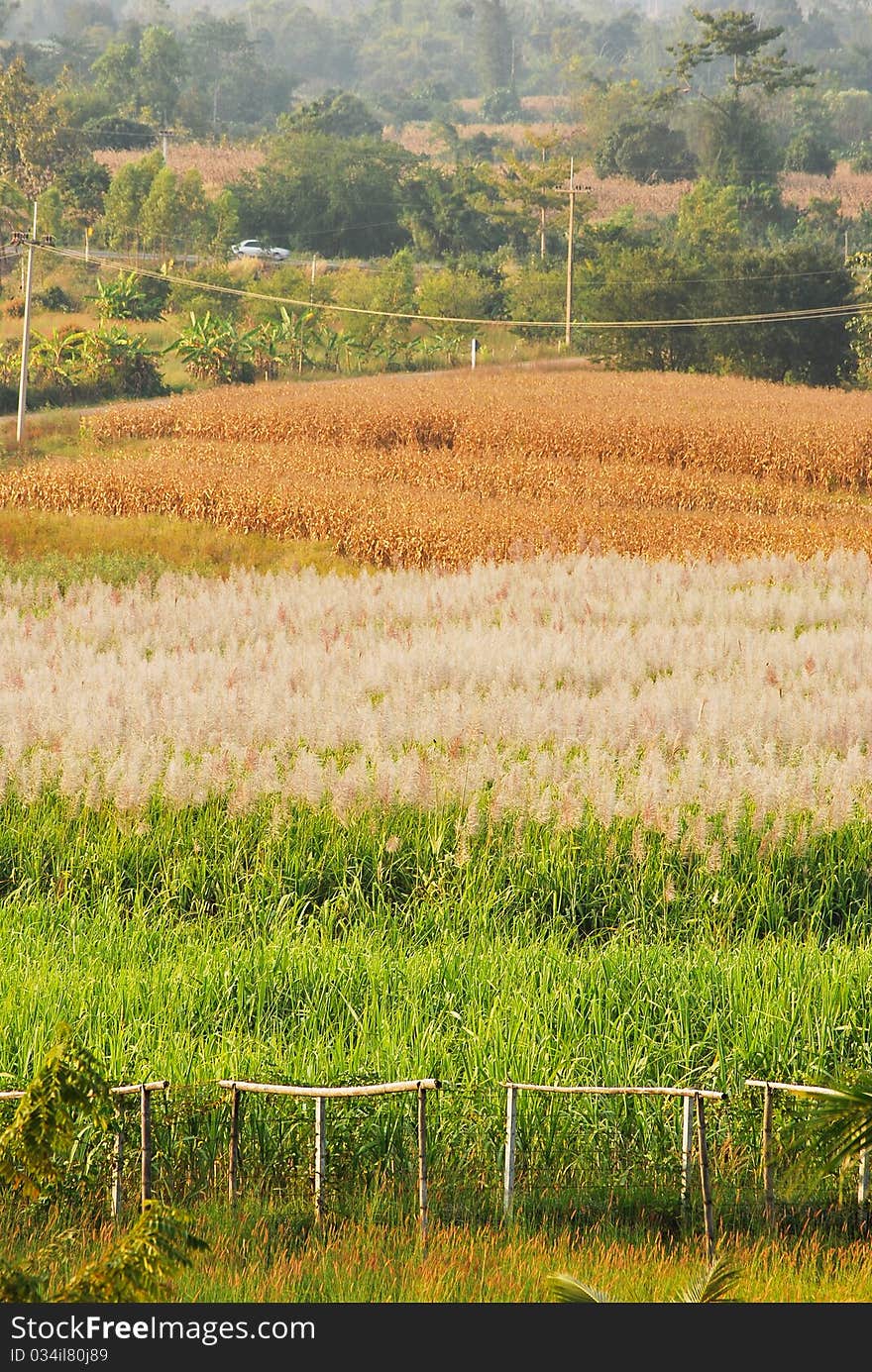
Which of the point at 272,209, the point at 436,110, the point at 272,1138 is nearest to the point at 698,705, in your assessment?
the point at 272,1138

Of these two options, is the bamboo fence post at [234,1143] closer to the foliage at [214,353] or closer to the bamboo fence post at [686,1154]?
the bamboo fence post at [686,1154]

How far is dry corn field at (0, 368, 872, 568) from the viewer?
21688 mm

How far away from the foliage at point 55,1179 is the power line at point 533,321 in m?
49.0

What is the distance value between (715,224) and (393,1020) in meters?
63.3

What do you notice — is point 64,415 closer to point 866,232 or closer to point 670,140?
point 866,232

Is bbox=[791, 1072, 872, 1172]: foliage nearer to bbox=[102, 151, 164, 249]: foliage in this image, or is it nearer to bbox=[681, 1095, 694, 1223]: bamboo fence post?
bbox=[681, 1095, 694, 1223]: bamboo fence post

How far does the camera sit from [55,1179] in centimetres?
321

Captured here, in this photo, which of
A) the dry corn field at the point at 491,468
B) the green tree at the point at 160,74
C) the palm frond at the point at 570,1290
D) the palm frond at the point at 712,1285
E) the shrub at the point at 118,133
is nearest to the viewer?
Result: the palm frond at the point at 570,1290

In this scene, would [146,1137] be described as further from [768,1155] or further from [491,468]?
[491,468]

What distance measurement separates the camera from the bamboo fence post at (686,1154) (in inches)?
209

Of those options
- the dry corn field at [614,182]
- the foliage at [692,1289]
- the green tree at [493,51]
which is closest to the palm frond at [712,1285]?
the foliage at [692,1289]

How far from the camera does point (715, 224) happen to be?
65.2 m

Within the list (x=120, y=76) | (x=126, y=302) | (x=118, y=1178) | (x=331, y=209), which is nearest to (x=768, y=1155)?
(x=118, y=1178)

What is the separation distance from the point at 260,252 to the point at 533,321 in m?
18.6
